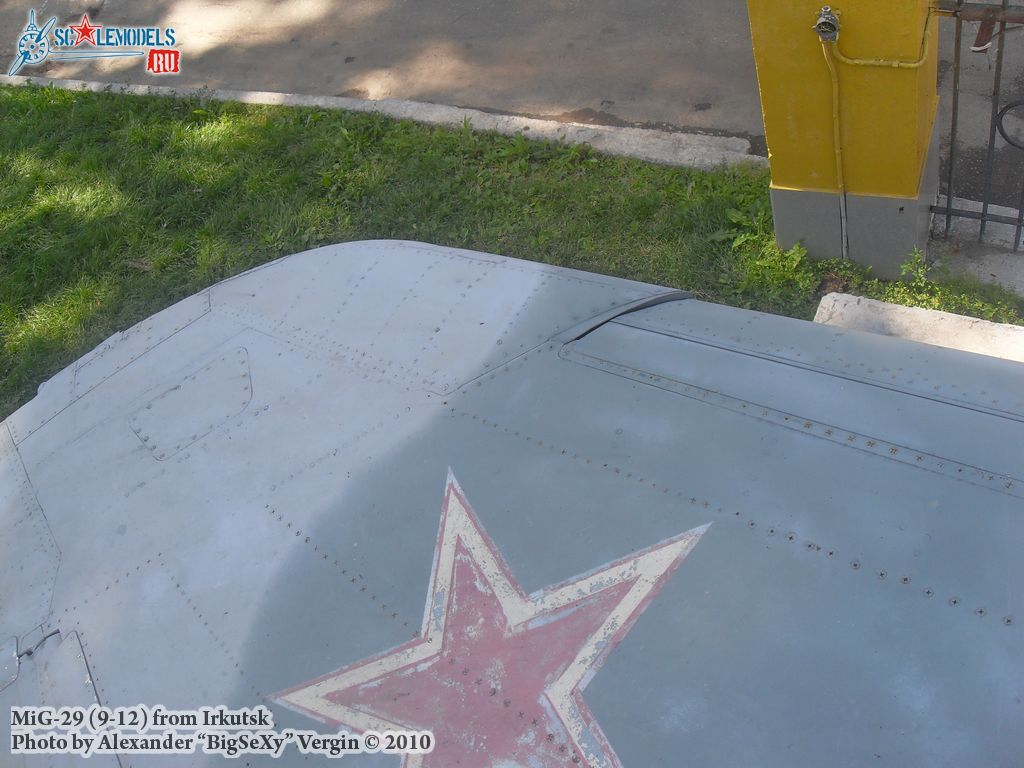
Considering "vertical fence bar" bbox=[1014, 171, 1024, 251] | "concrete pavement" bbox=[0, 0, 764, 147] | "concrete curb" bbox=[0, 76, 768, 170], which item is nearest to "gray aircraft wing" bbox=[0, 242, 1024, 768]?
"vertical fence bar" bbox=[1014, 171, 1024, 251]

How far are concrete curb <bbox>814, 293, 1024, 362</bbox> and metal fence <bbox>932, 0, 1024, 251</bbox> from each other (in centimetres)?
79

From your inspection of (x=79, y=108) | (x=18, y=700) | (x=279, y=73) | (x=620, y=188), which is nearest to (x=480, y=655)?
(x=18, y=700)

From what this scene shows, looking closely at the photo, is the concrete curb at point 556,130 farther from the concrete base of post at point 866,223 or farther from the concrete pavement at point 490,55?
the concrete base of post at point 866,223

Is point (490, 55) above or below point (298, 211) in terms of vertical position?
above

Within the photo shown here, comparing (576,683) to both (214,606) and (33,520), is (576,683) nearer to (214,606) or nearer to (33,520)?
(214,606)

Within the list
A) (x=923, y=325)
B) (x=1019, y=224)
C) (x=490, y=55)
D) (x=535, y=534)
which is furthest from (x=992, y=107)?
(x=535, y=534)

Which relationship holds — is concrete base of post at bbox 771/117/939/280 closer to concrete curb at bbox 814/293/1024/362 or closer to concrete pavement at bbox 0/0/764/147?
concrete curb at bbox 814/293/1024/362

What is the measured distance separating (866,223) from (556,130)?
2457mm

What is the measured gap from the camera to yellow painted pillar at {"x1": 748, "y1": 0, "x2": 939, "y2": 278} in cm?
374

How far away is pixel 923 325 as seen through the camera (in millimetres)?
4141

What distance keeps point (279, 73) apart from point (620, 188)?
3.72 metres

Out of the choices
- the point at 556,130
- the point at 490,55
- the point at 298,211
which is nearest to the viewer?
the point at 556,130

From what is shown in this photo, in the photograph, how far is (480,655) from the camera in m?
2.25

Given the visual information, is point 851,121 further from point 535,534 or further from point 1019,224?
point 535,534
